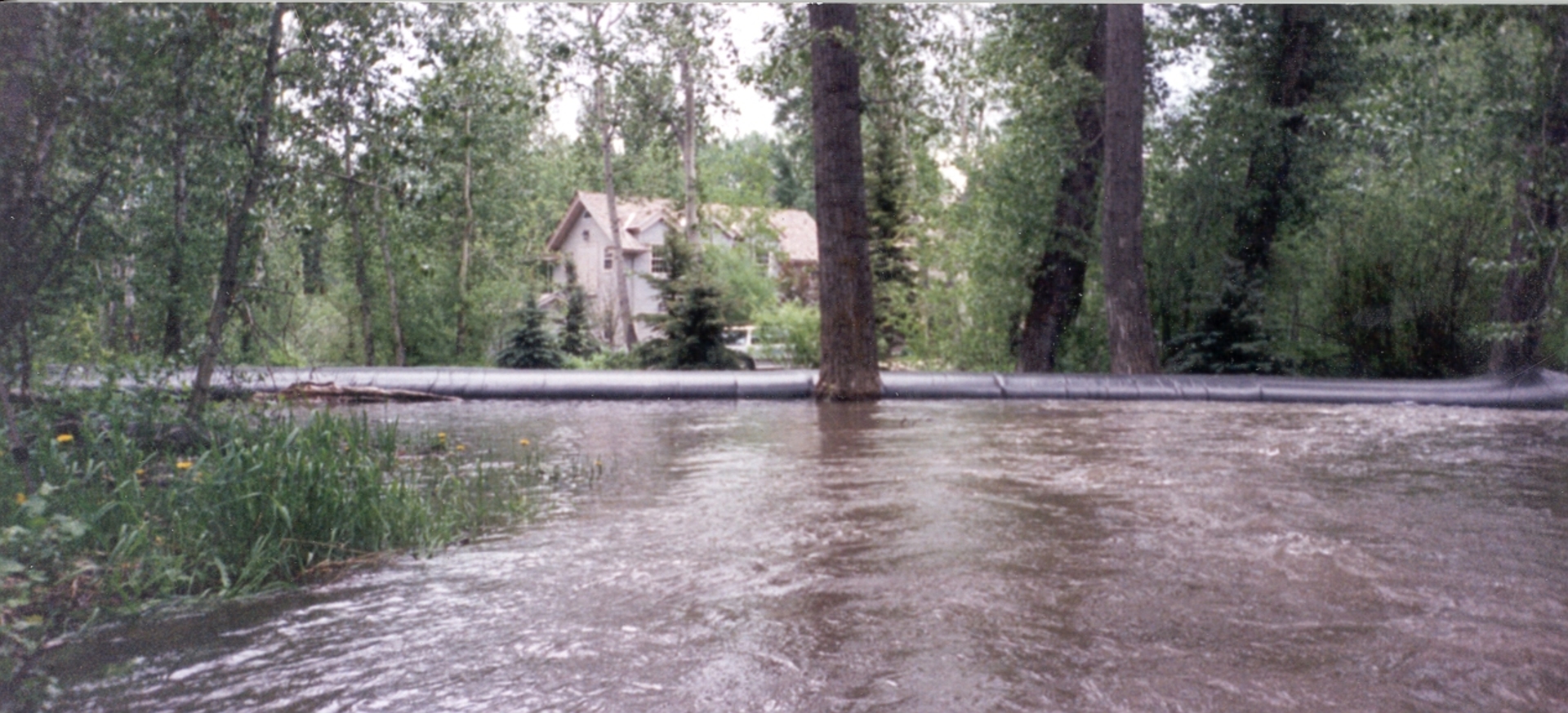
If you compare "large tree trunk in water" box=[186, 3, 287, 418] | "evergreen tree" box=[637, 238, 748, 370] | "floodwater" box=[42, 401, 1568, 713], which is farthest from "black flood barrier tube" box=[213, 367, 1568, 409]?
"evergreen tree" box=[637, 238, 748, 370]

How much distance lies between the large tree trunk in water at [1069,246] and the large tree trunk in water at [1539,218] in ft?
16.2

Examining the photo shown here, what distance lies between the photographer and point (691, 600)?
13.9ft

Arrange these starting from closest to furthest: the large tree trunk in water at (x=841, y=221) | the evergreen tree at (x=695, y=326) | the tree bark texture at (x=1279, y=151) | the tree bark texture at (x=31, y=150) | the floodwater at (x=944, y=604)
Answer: the floodwater at (x=944, y=604)
the tree bark texture at (x=31, y=150)
the large tree trunk in water at (x=841, y=221)
the tree bark texture at (x=1279, y=151)
the evergreen tree at (x=695, y=326)

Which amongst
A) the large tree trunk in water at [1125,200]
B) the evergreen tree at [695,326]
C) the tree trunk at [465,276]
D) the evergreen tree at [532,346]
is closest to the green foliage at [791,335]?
the evergreen tree at [695,326]

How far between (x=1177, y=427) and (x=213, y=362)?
6.81m

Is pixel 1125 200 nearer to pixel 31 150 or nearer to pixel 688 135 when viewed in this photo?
pixel 31 150

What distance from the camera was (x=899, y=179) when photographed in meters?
24.1

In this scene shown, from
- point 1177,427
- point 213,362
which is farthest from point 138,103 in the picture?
point 1177,427

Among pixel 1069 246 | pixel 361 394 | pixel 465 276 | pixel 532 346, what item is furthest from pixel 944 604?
pixel 465 276

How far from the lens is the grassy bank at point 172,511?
3.71 meters

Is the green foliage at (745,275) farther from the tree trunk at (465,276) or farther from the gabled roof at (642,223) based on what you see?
the tree trunk at (465,276)

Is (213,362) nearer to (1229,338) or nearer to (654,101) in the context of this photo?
(1229,338)

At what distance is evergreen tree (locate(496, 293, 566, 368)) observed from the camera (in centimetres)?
2288

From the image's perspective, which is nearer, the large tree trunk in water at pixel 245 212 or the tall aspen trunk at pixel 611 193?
the large tree trunk in water at pixel 245 212
